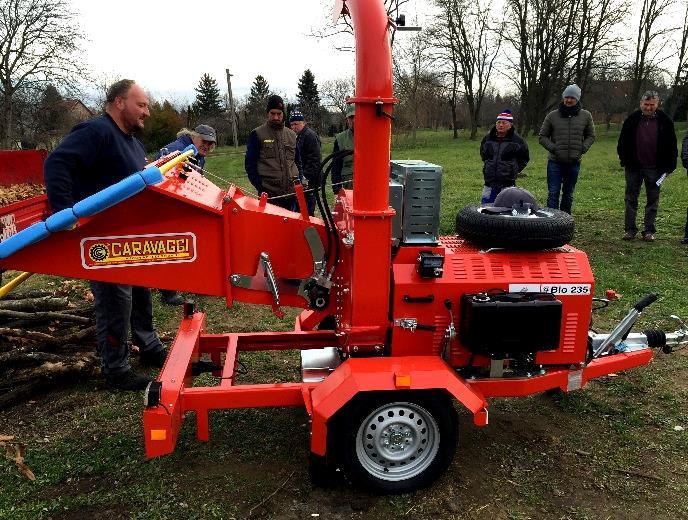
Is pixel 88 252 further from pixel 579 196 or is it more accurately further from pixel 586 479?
pixel 579 196

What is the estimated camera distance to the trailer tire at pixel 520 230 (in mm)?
3445

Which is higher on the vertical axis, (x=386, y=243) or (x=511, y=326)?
A: (x=386, y=243)

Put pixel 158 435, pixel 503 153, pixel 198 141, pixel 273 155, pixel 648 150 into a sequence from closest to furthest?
1. pixel 158 435
2. pixel 198 141
3. pixel 503 153
4. pixel 273 155
5. pixel 648 150

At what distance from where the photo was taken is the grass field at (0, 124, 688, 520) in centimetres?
320

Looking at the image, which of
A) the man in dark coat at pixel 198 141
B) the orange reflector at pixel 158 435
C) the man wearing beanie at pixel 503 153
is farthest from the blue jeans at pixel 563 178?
the orange reflector at pixel 158 435

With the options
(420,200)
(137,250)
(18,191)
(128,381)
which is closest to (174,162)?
(137,250)

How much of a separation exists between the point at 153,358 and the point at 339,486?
243 cm

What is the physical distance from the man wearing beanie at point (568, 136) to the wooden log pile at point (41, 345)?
6808 mm

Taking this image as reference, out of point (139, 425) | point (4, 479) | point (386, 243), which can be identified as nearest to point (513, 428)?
point (386, 243)

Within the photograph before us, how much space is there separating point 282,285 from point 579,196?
38.3ft

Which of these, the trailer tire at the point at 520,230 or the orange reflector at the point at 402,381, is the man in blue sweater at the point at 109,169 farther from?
the trailer tire at the point at 520,230

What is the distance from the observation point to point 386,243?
3.25 m

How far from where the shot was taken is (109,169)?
4086 millimetres

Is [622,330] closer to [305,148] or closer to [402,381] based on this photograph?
[402,381]
